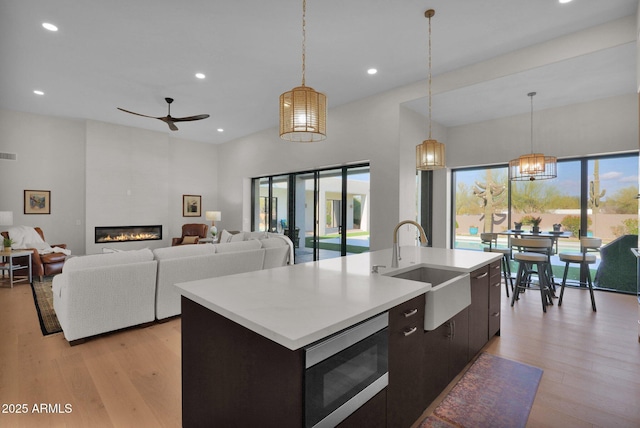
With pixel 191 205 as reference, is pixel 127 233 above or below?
below

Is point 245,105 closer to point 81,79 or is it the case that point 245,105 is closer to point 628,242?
point 81,79

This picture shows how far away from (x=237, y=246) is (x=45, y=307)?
2628 millimetres

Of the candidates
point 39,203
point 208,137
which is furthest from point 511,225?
point 39,203

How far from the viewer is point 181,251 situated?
361cm

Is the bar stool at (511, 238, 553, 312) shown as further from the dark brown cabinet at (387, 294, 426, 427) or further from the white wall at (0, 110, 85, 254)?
the white wall at (0, 110, 85, 254)

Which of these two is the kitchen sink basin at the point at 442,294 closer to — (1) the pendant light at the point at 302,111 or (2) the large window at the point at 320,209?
(1) the pendant light at the point at 302,111

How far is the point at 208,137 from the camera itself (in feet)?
27.8

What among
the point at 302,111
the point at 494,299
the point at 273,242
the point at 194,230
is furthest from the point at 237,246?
the point at 194,230

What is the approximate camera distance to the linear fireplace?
702 cm

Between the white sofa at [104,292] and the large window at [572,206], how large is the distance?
5789mm

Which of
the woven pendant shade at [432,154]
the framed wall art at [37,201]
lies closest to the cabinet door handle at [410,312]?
the woven pendant shade at [432,154]

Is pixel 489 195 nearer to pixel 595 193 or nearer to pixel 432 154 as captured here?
pixel 595 193

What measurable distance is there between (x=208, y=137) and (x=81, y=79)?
369 centimetres

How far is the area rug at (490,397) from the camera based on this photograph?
1892mm
